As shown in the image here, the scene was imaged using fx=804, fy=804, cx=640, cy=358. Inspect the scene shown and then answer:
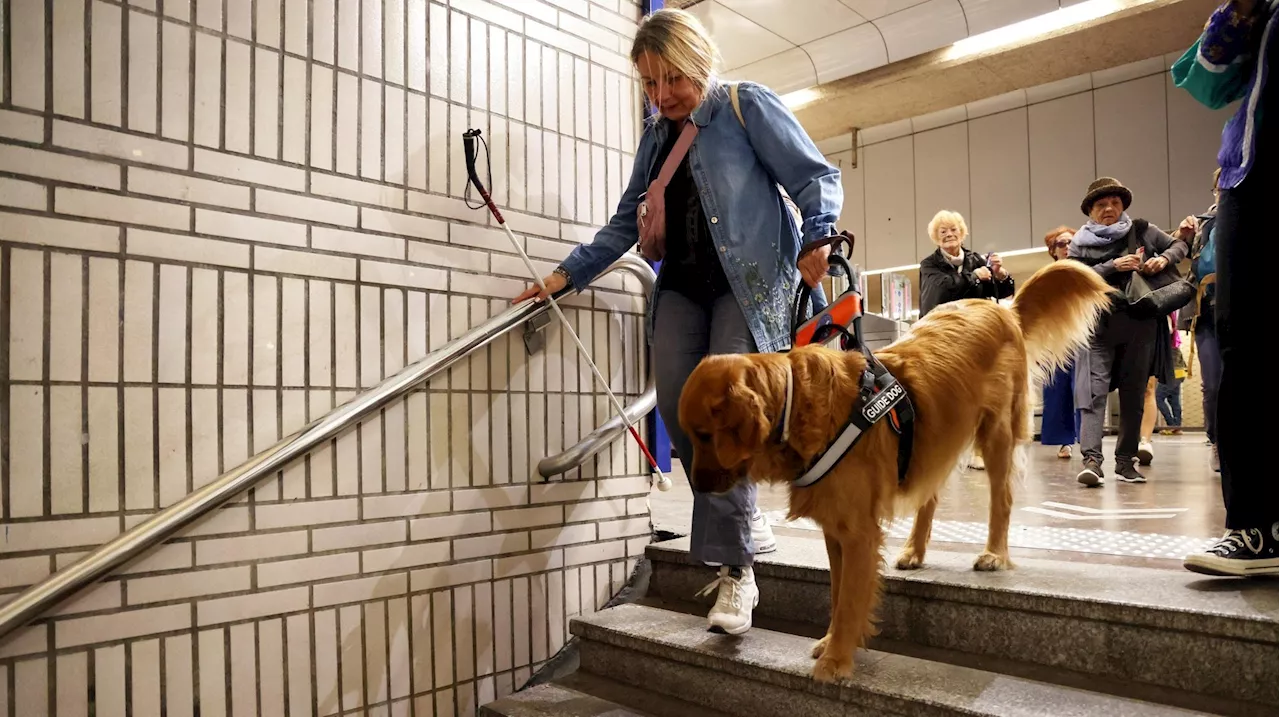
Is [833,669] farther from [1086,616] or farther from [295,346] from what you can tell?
[295,346]

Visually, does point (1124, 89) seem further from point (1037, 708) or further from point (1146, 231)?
point (1037, 708)

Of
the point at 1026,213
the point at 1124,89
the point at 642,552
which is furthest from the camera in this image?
the point at 1026,213

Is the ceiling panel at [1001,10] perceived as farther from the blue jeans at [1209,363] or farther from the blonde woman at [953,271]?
the blue jeans at [1209,363]

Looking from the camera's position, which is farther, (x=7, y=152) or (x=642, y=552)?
(x=642, y=552)

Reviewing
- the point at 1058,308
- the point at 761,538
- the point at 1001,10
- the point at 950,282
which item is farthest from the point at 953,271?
the point at 761,538

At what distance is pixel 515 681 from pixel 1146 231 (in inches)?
169

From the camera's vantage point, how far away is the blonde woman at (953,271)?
5387 millimetres

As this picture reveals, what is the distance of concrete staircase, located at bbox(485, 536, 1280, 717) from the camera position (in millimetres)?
1653

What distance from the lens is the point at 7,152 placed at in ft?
5.46

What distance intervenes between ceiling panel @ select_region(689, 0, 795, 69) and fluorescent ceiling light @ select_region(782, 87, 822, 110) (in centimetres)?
114

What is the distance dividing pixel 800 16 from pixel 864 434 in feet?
21.8

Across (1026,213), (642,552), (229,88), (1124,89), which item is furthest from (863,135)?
(229,88)

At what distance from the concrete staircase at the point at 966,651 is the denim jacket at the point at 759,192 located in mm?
791

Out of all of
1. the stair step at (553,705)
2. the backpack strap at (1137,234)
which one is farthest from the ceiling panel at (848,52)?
the stair step at (553,705)
